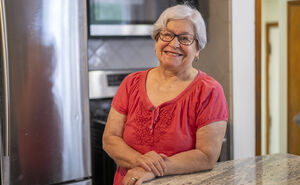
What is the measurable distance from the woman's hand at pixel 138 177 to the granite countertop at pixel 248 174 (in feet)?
0.06

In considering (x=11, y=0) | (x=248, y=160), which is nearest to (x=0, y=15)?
(x=11, y=0)

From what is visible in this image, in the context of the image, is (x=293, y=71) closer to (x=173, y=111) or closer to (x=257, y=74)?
(x=257, y=74)

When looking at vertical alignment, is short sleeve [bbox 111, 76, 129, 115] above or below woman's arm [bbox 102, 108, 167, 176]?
above

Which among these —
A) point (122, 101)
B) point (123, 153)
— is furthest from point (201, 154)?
point (122, 101)


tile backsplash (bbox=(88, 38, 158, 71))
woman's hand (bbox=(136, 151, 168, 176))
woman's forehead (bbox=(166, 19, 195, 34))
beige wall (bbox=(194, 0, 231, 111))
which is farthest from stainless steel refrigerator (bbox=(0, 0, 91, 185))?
beige wall (bbox=(194, 0, 231, 111))

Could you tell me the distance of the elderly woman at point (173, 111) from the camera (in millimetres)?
1445

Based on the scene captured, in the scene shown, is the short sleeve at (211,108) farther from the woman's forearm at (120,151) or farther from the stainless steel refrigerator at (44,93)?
the stainless steel refrigerator at (44,93)

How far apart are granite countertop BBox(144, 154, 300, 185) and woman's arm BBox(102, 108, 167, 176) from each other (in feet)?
0.17

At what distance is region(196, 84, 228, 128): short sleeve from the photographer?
1.46 m

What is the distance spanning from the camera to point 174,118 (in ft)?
4.90

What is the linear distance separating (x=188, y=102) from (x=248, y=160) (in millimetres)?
340

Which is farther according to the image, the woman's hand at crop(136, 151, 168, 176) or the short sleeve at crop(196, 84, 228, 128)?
the short sleeve at crop(196, 84, 228, 128)

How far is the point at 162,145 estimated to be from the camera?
4.94ft

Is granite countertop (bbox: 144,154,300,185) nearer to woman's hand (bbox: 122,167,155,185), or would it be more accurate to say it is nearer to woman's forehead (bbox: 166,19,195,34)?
woman's hand (bbox: 122,167,155,185)
